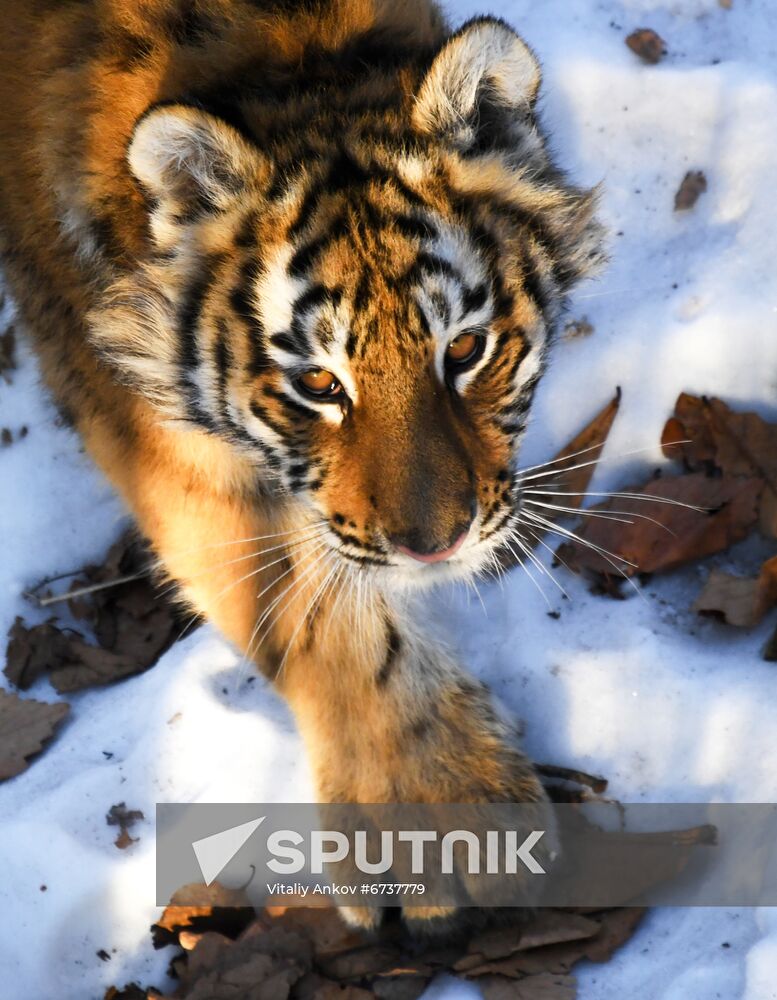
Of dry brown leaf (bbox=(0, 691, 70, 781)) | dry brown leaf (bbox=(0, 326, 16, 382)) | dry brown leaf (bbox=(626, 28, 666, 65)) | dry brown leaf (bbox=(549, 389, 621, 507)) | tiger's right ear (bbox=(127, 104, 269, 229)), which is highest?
dry brown leaf (bbox=(626, 28, 666, 65))

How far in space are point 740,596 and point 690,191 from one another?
1246 millimetres

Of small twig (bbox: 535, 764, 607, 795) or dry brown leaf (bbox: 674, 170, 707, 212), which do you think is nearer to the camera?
small twig (bbox: 535, 764, 607, 795)

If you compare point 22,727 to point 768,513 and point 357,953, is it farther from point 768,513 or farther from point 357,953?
point 768,513

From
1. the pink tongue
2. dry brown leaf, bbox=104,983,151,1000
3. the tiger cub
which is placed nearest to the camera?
the tiger cub

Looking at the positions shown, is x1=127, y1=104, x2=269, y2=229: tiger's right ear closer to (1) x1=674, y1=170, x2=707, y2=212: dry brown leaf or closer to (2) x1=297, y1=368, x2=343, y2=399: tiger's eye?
(2) x1=297, y1=368, x2=343, y2=399: tiger's eye

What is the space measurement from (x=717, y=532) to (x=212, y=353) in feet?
4.29

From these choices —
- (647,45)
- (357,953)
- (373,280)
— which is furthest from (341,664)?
(647,45)

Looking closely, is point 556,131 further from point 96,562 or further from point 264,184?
point 96,562

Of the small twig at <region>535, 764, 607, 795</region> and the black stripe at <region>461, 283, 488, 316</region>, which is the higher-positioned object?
the black stripe at <region>461, 283, 488, 316</region>

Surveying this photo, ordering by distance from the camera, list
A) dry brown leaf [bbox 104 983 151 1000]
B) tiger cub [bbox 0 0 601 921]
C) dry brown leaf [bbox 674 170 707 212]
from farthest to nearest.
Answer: dry brown leaf [bbox 674 170 707 212] < dry brown leaf [bbox 104 983 151 1000] < tiger cub [bbox 0 0 601 921]

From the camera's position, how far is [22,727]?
3006 millimetres

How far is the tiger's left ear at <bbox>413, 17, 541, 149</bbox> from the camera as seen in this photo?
2053mm

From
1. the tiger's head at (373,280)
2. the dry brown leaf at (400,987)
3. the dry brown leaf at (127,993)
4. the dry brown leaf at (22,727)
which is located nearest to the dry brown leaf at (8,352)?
the dry brown leaf at (22,727)

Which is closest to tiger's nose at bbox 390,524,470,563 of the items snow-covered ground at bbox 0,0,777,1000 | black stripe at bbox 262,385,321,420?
black stripe at bbox 262,385,321,420
